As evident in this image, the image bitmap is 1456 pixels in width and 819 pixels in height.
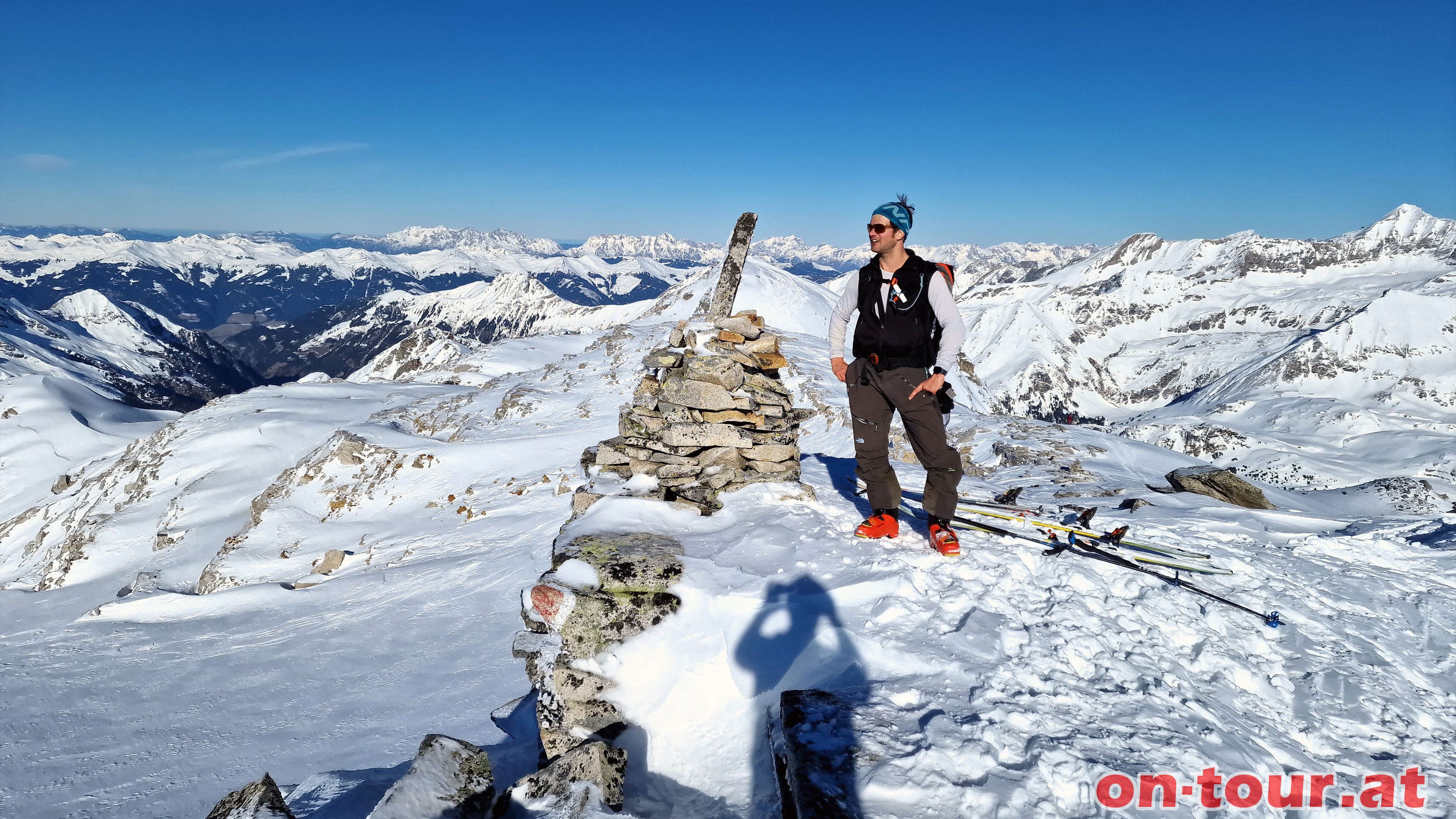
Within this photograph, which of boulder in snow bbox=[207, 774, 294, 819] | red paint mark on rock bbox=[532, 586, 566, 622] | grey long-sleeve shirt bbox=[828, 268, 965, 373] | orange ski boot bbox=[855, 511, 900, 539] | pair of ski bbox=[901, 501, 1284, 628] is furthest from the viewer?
orange ski boot bbox=[855, 511, 900, 539]

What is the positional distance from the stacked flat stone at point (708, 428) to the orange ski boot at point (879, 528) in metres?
1.94

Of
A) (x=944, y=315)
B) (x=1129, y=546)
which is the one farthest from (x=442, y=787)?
(x=1129, y=546)

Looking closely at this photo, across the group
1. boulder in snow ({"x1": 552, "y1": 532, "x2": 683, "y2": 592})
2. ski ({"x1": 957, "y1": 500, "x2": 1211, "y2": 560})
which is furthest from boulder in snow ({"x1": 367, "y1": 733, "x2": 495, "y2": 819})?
ski ({"x1": 957, "y1": 500, "x2": 1211, "y2": 560})

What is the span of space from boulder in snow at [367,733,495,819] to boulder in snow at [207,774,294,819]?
675mm

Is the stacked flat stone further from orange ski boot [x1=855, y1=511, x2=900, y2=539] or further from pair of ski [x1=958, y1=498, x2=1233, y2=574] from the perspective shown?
pair of ski [x1=958, y1=498, x2=1233, y2=574]

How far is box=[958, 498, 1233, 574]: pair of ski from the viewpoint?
826 centimetres

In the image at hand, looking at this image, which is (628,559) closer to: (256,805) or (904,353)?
(256,805)

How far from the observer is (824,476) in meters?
12.8

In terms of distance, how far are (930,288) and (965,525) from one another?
12.5 ft

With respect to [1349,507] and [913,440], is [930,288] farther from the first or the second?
[1349,507]

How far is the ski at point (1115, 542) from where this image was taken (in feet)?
28.9

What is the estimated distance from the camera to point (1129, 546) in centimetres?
889

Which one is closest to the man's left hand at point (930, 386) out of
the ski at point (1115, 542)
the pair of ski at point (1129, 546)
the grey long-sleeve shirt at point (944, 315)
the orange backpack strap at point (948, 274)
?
the grey long-sleeve shirt at point (944, 315)

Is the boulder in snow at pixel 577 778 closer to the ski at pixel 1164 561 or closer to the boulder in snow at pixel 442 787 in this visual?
the boulder in snow at pixel 442 787
